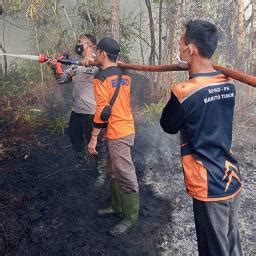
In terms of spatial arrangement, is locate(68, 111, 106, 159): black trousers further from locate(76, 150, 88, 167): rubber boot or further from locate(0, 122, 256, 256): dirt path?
locate(0, 122, 256, 256): dirt path

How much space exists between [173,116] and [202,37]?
627mm

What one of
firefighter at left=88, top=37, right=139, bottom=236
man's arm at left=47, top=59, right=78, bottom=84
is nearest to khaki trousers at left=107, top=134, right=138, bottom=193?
firefighter at left=88, top=37, right=139, bottom=236

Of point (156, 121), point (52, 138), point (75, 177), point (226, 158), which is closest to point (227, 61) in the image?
point (156, 121)

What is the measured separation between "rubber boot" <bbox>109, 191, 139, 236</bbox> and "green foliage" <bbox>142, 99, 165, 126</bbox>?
12.0 feet

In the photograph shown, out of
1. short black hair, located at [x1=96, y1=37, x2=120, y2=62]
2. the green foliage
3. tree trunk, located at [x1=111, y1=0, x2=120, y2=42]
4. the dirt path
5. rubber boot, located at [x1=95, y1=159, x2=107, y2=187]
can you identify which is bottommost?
the dirt path

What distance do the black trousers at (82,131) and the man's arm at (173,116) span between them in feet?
9.25

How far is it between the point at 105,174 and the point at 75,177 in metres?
0.50

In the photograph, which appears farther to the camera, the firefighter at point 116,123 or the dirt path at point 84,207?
the dirt path at point 84,207

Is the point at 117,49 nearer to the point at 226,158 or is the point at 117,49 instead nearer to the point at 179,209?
Result: the point at 226,158

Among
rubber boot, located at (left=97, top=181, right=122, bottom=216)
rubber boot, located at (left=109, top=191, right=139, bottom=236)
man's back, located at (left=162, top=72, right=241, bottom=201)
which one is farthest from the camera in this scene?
rubber boot, located at (left=97, top=181, right=122, bottom=216)

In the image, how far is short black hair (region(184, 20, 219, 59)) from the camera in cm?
245

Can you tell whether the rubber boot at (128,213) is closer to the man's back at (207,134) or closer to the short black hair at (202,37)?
the man's back at (207,134)

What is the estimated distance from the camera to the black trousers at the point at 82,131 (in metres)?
5.36

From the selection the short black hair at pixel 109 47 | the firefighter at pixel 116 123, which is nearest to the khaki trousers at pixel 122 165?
the firefighter at pixel 116 123
